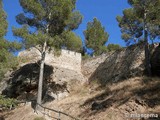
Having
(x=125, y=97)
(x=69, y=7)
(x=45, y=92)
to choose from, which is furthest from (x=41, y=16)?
(x=125, y=97)

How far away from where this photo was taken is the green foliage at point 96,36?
1511 inches

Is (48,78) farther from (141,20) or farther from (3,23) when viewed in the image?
(141,20)

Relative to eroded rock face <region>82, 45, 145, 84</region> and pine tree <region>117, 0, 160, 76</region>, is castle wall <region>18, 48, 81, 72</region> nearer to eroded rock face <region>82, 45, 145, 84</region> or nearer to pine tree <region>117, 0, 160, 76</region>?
eroded rock face <region>82, 45, 145, 84</region>

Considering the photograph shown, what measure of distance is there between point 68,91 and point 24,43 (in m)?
6.02

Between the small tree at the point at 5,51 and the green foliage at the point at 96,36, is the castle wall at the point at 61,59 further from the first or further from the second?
the green foliage at the point at 96,36

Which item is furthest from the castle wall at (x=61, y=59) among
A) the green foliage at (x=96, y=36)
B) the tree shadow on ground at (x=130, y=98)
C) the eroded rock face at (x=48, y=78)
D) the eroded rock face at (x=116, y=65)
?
the green foliage at (x=96, y=36)

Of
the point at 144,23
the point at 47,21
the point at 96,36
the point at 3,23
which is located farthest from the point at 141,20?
the point at 96,36

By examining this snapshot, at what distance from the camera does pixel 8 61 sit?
1828cm

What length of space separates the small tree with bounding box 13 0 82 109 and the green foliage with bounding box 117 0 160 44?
503cm

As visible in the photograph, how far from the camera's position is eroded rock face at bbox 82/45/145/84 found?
70.6ft

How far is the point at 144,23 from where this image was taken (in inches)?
814

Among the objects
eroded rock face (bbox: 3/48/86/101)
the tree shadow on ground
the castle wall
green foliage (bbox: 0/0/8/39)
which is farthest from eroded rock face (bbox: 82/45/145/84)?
green foliage (bbox: 0/0/8/39)

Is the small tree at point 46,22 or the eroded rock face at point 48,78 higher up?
the small tree at point 46,22

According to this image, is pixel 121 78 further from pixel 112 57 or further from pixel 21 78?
pixel 21 78
